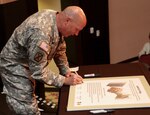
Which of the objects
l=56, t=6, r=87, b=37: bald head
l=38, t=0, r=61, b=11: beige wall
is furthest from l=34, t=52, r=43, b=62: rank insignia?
l=38, t=0, r=61, b=11: beige wall

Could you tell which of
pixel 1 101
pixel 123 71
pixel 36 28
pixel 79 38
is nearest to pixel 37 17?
pixel 36 28

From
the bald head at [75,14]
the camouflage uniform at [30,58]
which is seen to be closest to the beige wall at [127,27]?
the camouflage uniform at [30,58]

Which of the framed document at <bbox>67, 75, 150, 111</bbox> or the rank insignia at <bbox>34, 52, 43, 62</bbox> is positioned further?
the rank insignia at <bbox>34, 52, 43, 62</bbox>

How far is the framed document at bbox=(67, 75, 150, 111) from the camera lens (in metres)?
1.51

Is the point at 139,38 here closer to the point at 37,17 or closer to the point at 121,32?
the point at 121,32

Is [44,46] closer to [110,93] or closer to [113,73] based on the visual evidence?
[110,93]

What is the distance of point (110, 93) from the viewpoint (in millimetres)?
1647

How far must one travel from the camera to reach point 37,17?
5.72 ft

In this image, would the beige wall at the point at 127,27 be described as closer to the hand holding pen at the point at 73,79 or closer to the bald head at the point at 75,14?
the hand holding pen at the point at 73,79

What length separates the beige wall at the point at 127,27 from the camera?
184 inches

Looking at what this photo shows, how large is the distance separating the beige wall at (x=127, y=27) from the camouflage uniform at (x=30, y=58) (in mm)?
2848

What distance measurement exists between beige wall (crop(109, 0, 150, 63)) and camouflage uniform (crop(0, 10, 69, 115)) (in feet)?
9.34

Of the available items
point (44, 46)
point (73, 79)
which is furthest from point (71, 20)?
point (73, 79)

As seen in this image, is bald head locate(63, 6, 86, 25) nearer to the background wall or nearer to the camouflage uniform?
the camouflage uniform
